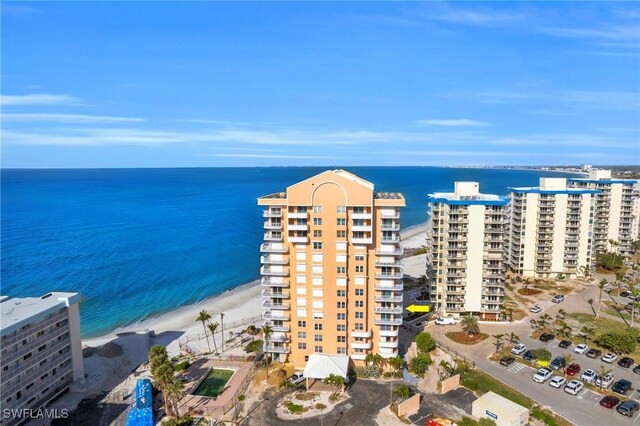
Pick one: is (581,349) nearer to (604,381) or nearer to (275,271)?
(604,381)

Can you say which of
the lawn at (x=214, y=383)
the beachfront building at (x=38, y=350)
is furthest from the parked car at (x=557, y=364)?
the beachfront building at (x=38, y=350)

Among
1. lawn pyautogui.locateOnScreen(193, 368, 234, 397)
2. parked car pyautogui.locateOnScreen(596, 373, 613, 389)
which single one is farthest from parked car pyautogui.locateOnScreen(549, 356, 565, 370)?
Result: lawn pyautogui.locateOnScreen(193, 368, 234, 397)

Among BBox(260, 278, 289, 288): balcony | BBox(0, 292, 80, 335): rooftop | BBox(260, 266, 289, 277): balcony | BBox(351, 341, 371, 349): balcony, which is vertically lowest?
BBox(351, 341, 371, 349): balcony

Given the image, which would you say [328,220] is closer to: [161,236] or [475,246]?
[475,246]

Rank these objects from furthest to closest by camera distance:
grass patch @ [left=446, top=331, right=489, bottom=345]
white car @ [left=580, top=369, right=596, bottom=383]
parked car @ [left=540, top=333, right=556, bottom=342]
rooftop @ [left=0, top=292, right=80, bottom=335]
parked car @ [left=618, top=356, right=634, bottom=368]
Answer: parked car @ [left=540, top=333, right=556, bottom=342], grass patch @ [left=446, top=331, right=489, bottom=345], parked car @ [left=618, top=356, right=634, bottom=368], white car @ [left=580, top=369, right=596, bottom=383], rooftop @ [left=0, top=292, right=80, bottom=335]

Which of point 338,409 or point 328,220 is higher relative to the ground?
point 328,220

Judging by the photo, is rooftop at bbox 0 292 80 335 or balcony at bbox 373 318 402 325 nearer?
rooftop at bbox 0 292 80 335

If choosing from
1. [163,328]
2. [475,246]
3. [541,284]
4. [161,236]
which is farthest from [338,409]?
[161,236]

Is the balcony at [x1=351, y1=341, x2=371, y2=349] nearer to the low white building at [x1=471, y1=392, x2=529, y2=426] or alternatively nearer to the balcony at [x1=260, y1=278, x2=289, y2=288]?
the balcony at [x1=260, y1=278, x2=289, y2=288]

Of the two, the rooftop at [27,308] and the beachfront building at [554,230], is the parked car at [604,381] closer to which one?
the beachfront building at [554,230]
